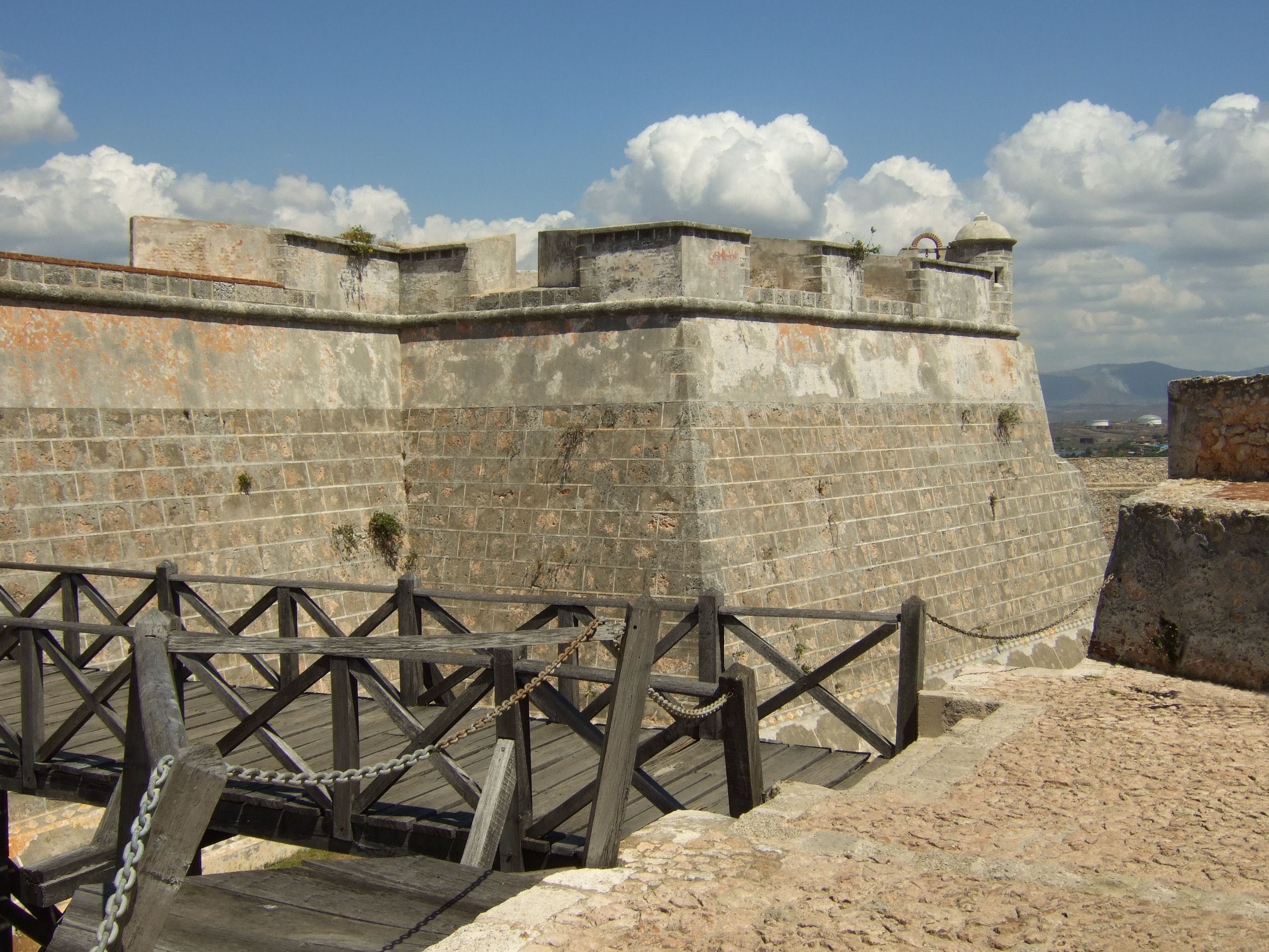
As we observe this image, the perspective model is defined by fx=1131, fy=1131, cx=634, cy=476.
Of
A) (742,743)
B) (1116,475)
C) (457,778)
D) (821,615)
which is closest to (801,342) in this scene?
(821,615)

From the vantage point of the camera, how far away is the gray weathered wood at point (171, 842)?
7.88 ft

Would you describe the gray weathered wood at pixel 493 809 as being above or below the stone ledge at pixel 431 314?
below

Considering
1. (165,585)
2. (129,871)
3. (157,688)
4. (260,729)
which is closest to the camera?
(129,871)

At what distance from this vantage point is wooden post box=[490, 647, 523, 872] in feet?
15.5

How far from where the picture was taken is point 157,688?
2855 millimetres

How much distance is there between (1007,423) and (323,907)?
12.9 m

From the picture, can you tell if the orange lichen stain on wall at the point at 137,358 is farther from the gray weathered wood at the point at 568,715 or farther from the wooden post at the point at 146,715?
the wooden post at the point at 146,715

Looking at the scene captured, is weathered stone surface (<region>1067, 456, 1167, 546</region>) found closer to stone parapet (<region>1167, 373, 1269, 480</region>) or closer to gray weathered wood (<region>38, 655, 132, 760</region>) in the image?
stone parapet (<region>1167, 373, 1269, 480</region>)

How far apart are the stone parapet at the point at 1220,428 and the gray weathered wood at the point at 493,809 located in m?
3.99

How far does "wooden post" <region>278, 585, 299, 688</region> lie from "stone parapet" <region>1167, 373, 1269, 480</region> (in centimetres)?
528

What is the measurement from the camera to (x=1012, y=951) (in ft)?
10.4

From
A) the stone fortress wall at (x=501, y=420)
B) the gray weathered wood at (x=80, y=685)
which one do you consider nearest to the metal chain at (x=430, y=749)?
the gray weathered wood at (x=80, y=685)

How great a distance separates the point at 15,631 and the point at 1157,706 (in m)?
6.41

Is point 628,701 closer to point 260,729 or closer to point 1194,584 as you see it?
point 260,729
